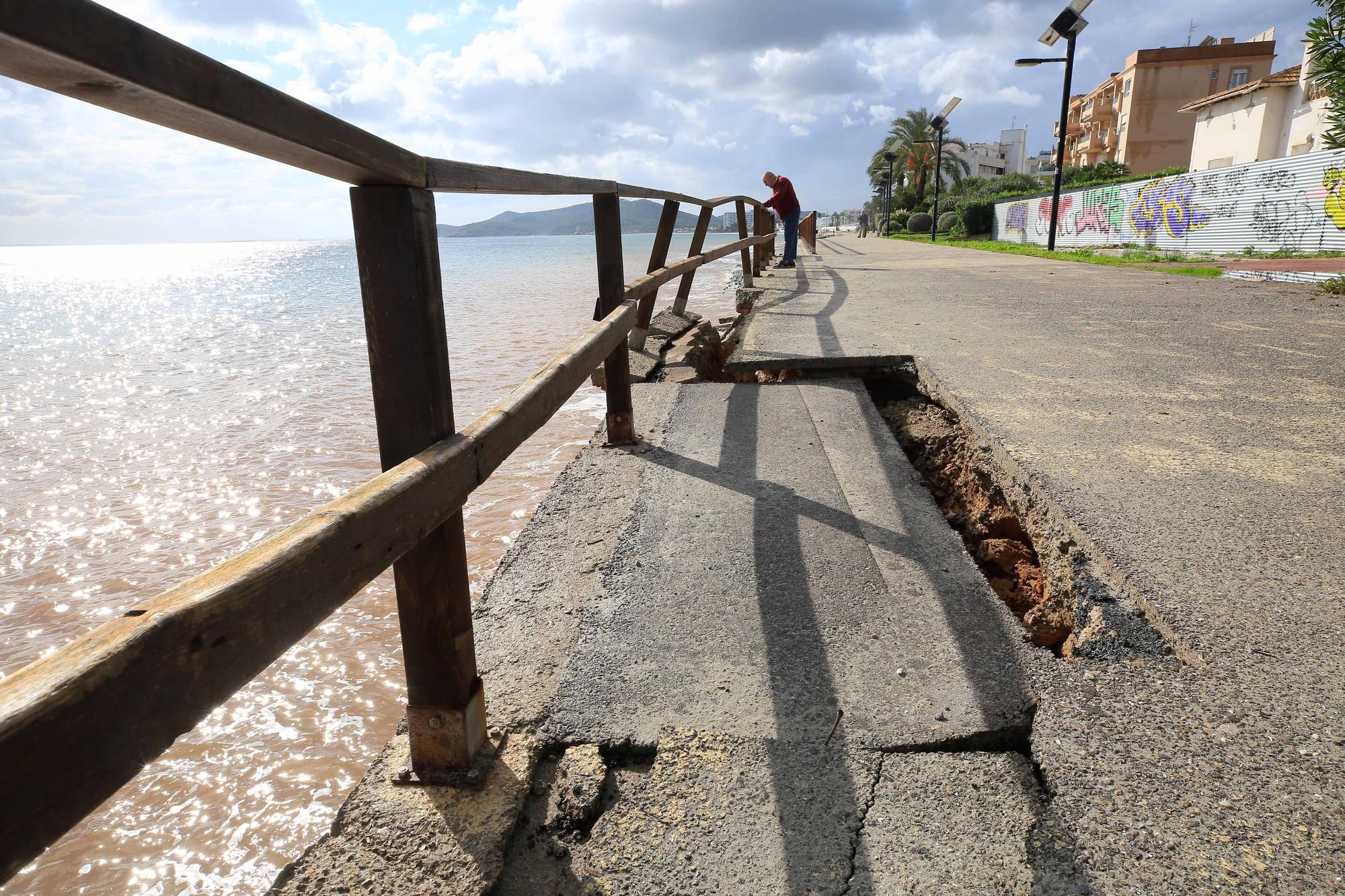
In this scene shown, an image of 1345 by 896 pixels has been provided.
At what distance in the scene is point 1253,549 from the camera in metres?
1.99

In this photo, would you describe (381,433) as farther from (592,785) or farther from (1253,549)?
(1253,549)

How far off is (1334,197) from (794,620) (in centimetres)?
1516

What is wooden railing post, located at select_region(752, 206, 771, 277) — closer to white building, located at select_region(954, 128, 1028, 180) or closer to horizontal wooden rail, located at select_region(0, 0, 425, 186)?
horizontal wooden rail, located at select_region(0, 0, 425, 186)

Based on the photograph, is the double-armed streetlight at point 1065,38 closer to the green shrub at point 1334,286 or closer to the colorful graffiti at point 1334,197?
the colorful graffiti at point 1334,197

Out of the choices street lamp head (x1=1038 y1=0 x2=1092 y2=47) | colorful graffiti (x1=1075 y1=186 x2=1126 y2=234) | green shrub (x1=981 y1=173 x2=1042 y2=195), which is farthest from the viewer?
green shrub (x1=981 y1=173 x2=1042 y2=195)

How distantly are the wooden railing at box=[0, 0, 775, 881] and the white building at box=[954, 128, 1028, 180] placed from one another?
103455 mm

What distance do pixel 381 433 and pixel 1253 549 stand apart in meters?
2.12

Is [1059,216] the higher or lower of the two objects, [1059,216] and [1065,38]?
the lower

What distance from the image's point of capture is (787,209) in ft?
43.8

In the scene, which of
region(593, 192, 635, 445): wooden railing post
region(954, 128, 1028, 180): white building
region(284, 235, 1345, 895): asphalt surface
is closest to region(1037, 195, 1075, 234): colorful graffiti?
region(593, 192, 635, 445): wooden railing post

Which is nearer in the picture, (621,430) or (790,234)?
(621,430)

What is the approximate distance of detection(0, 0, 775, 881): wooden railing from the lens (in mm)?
627

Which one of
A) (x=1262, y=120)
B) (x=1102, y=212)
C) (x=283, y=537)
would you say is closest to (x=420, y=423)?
(x=283, y=537)

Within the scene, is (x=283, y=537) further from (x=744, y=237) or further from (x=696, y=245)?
(x=744, y=237)
